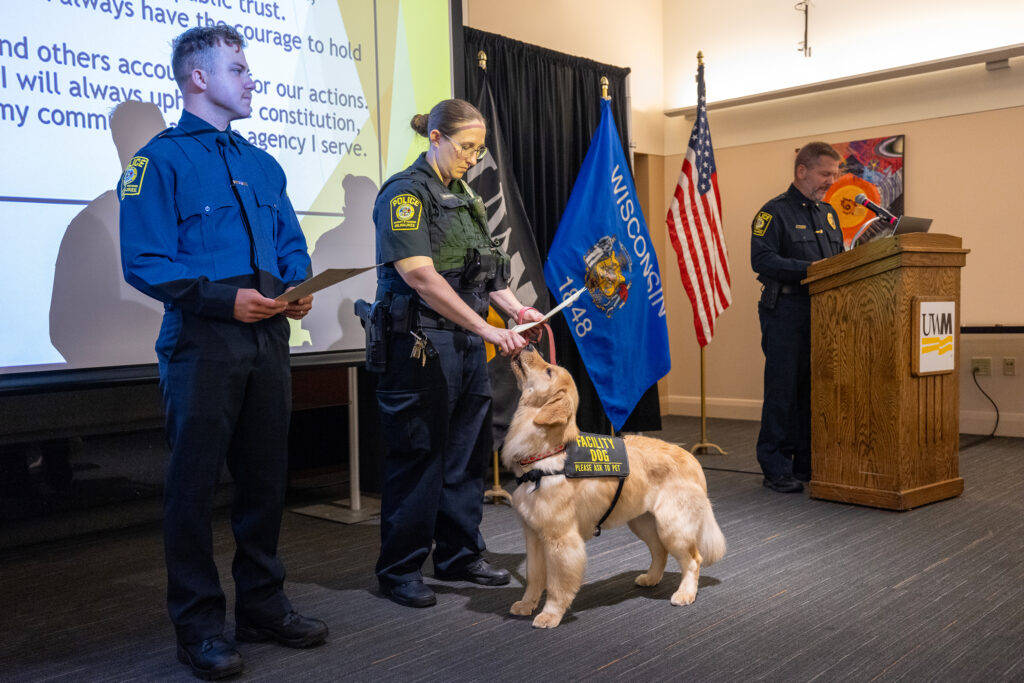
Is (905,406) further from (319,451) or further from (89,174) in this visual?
(89,174)

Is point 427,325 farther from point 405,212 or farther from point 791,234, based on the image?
point 791,234

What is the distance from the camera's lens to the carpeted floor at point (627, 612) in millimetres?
2238

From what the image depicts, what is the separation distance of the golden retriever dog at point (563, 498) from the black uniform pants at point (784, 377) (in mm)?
1842

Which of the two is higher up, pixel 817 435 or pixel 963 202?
pixel 963 202

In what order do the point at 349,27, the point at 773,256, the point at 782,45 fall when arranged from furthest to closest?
the point at 782,45 < the point at 773,256 < the point at 349,27

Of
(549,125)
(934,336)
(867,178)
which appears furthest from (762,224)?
(867,178)

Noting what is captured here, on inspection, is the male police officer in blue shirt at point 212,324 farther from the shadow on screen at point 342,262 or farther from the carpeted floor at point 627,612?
the shadow on screen at point 342,262

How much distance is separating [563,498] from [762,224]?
8.41 feet

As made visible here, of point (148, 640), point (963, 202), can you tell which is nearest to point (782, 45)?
point (963, 202)

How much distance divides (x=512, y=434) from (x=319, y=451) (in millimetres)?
2435

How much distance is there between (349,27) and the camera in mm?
3656

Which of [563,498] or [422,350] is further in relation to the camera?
[422,350]

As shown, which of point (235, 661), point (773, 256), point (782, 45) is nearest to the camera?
point (235, 661)

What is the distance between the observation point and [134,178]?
2.12 metres
